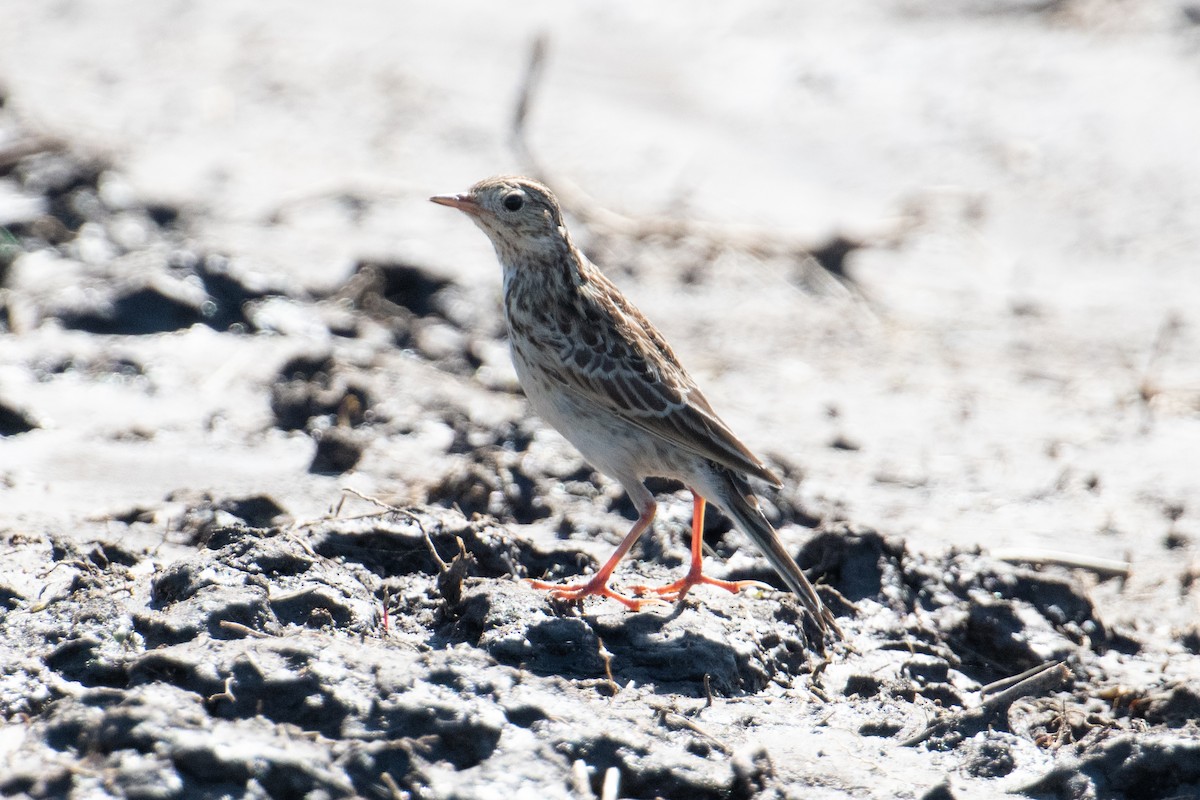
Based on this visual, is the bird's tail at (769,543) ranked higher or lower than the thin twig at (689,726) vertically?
higher

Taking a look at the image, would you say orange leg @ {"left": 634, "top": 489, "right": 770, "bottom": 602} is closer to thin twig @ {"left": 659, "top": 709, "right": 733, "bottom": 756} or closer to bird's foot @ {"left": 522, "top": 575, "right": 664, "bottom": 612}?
bird's foot @ {"left": 522, "top": 575, "right": 664, "bottom": 612}

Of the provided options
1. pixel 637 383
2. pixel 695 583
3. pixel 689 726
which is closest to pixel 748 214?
pixel 637 383

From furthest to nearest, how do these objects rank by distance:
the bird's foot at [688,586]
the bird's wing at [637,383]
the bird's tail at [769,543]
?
the bird's wing at [637,383]
the bird's foot at [688,586]
the bird's tail at [769,543]

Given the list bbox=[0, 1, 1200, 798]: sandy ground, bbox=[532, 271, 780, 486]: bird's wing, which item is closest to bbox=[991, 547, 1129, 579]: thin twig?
bbox=[0, 1, 1200, 798]: sandy ground

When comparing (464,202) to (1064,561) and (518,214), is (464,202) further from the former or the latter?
(1064,561)

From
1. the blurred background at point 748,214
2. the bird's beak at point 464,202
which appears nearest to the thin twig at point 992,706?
the blurred background at point 748,214

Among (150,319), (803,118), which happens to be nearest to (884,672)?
(150,319)

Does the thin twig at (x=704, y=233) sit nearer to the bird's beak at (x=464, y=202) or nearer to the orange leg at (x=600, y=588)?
the bird's beak at (x=464, y=202)
